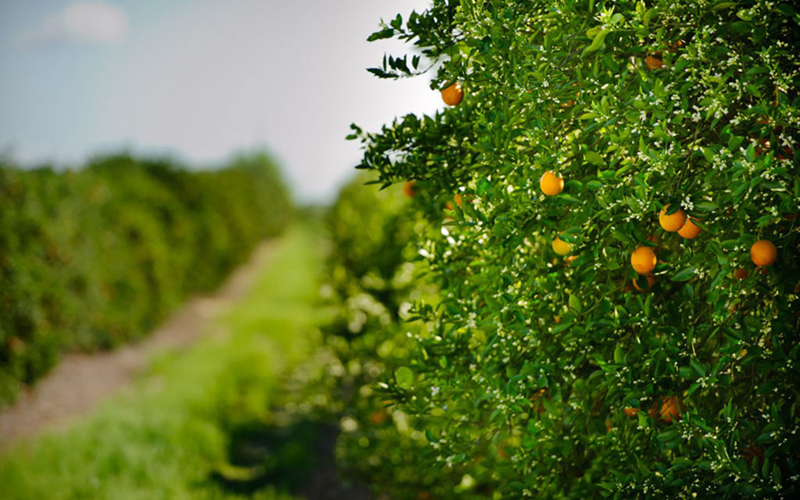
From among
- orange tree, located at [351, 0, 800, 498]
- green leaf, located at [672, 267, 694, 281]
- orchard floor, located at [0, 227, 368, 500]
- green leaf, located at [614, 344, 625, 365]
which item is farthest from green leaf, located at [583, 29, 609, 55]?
orchard floor, located at [0, 227, 368, 500]

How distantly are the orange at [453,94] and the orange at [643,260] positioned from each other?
94 centimetres

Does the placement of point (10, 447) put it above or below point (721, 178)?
below

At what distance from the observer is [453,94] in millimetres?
2238

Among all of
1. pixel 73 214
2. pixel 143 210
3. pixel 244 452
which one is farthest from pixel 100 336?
pixel 244 452

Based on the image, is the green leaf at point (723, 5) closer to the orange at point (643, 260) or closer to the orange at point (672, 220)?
the orange at point (672, 220)

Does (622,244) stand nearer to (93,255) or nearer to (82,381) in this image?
(82,381)

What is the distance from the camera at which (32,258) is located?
7379mm

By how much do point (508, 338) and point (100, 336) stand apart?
894 centimetres

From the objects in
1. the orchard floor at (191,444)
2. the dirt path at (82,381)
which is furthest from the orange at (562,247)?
the dirt path at (82,381)

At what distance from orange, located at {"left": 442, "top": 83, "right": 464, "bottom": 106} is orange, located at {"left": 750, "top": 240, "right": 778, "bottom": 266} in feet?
3.86

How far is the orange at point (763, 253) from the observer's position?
5.33ft

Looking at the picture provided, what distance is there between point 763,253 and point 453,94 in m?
1.22

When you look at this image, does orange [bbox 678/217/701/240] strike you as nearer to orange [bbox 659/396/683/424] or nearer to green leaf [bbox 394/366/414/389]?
orange [bbox 659/396/683/424]

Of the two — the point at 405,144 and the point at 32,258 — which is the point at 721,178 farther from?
the point at 32,258
